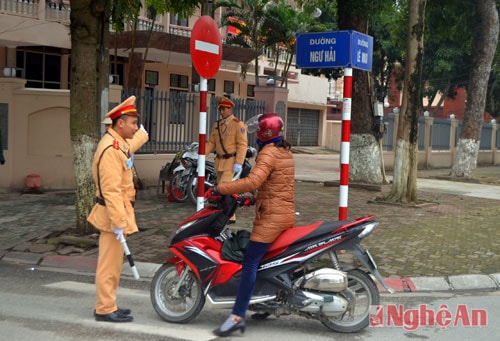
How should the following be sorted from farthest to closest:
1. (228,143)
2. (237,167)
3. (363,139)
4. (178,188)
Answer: (363,139) → (178,188) → (228,143) → (237,167)

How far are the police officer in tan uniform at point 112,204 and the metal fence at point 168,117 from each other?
8.22 m

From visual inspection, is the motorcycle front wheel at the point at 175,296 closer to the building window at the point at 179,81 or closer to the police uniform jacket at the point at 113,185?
the police uniform jacket at the point at 113,185

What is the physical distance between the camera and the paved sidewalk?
746cm

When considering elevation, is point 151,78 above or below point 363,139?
above

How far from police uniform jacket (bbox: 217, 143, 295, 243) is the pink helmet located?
77 mm

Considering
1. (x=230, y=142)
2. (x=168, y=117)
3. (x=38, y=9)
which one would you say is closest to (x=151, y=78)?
(x=38, y=9)

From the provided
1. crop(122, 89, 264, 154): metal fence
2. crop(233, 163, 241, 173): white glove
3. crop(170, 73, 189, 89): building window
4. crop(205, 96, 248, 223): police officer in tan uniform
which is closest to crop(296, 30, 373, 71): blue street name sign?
crop(205, 96, 248, 223): police officer in tan uniform

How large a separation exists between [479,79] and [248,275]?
49.3ft

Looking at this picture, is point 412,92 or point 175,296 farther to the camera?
point 412,92

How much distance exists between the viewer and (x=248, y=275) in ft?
16.2

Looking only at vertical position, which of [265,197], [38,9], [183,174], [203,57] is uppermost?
[38,9]

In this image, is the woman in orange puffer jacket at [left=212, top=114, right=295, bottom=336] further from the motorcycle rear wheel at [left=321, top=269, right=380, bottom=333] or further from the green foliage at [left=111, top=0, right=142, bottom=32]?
the green foliage at [left=111, top=0, right=142, bottom=32]

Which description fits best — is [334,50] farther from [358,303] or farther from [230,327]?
[230,327]

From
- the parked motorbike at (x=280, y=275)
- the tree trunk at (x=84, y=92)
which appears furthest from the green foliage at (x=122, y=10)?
the parked motorbike at (x=280, y=275)
